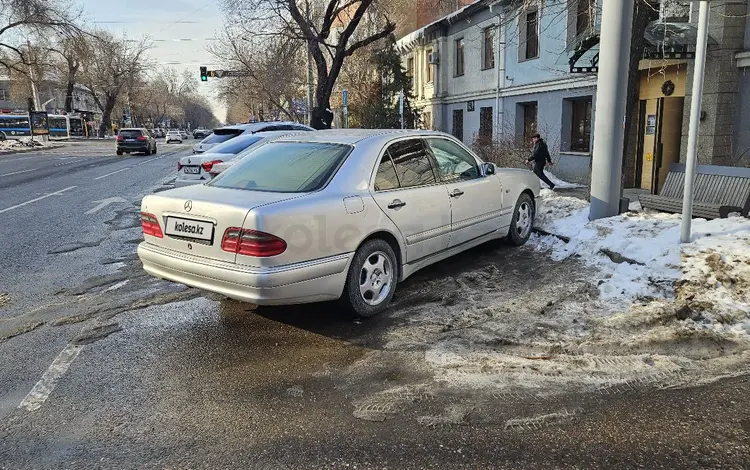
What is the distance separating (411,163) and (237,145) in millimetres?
6643

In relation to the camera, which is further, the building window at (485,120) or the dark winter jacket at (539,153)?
the building window at (485,120)

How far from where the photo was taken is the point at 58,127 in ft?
204

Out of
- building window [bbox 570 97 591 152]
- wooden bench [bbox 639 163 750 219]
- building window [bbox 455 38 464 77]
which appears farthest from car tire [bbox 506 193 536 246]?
building window [bbox 455 38 464 77]

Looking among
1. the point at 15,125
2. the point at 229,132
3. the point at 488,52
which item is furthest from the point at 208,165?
the point at 15,125

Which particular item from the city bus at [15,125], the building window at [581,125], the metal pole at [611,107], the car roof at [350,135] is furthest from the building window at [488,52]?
the city bus at [15,125]

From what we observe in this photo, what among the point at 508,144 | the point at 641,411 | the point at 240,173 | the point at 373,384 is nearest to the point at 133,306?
the point at 240,173

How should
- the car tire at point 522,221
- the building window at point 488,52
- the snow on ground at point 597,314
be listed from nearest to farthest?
the snow on ground at point 597,314
the car tire at point 522,221
the building window at point 488,52

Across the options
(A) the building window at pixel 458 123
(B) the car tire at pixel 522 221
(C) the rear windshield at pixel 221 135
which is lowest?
(B) the car tire at pixel 522 221

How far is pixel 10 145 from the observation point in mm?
41344

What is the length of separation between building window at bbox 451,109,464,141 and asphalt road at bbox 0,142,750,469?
21767mm

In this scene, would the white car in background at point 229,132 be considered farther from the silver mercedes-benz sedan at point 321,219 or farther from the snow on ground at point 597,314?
the snow on ground at point 597,314

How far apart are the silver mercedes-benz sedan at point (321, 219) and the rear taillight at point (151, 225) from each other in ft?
0.06

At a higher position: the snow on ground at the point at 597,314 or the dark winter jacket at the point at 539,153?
the dark winter jacket at the point at 539,153

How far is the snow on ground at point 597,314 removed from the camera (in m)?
3.89
